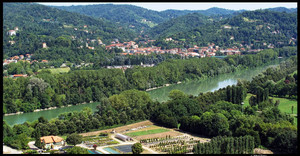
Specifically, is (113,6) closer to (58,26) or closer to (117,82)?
(58,26)

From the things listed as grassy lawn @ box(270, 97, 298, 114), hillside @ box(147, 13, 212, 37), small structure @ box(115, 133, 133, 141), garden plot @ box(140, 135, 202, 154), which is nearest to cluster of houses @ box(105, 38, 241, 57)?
hillside @ box(147, 13, 212, 37)

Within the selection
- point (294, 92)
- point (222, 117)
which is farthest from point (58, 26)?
point (222, 117)

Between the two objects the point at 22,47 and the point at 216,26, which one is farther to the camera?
the point at 216,26

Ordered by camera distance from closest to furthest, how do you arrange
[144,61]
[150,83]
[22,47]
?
1. [150,83]
2. [144,61]
3. [22,47]

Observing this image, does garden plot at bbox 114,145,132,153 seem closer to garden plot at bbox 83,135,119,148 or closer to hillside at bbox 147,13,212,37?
garden plot at bbox 83,135,119,148

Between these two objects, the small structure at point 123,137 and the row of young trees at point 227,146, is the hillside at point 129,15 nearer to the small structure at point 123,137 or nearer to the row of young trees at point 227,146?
the small structure at point 123,137

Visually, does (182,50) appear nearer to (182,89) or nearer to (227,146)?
(182,89)

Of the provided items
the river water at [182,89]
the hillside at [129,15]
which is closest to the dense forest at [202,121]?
the river water at [182,89]
